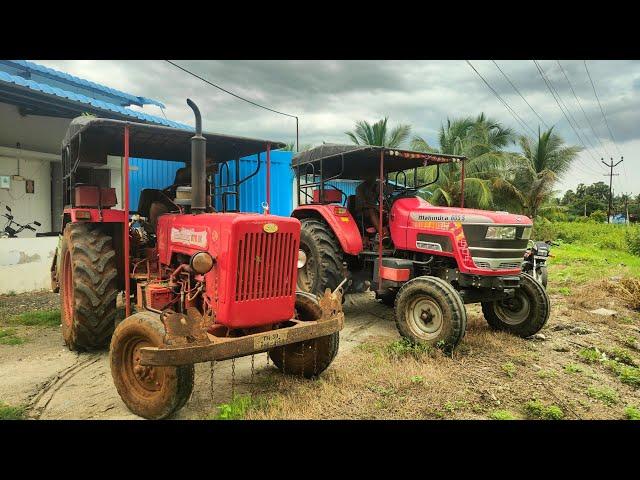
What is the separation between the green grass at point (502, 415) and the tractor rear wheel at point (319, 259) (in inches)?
125

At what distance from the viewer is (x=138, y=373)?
348 centimetres

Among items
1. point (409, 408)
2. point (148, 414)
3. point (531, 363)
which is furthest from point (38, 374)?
point (531, 363)

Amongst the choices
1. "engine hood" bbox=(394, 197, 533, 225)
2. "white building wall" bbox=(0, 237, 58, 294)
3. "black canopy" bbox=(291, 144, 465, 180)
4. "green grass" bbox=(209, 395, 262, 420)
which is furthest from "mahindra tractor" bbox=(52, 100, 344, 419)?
"white building wall" bbox=(0, 237, 58, 294)

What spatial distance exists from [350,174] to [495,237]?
3040 millimetres

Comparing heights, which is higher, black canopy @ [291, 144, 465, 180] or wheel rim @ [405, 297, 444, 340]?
black canopy @ [291, 144, 465, 180]

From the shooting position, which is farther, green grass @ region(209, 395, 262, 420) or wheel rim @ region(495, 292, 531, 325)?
wheel rim @ region(495, 292, 531, 325)

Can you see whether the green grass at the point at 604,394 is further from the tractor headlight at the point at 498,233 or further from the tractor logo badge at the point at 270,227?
the tractor logo badge at the point at 270,227

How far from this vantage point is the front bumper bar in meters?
3.01

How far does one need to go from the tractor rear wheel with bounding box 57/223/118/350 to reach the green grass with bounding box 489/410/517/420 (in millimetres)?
3679

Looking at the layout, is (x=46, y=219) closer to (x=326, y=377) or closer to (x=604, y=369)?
(x=326, y=377)

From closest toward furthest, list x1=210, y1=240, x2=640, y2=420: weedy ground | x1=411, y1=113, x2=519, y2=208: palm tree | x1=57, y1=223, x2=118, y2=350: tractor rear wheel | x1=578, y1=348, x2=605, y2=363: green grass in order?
1. x1=210, y1=240, x2=640, y2=420: weedy ground
2. x1=57, y1=223, x2=118, y2=350: tractor rear wheel
3. x1=578, y1=348, x2=605, y2=363: green grass
4. x1=411, y1=113, x2=519, y2=208: palm tree

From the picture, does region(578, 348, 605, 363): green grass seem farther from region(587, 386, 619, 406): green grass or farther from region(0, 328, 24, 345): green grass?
region(0, 328, 24, 345): green grass

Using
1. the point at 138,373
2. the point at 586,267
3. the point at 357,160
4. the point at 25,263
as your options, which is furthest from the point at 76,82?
the point at 586,267

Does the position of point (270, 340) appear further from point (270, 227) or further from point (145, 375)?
point (145, 375)
